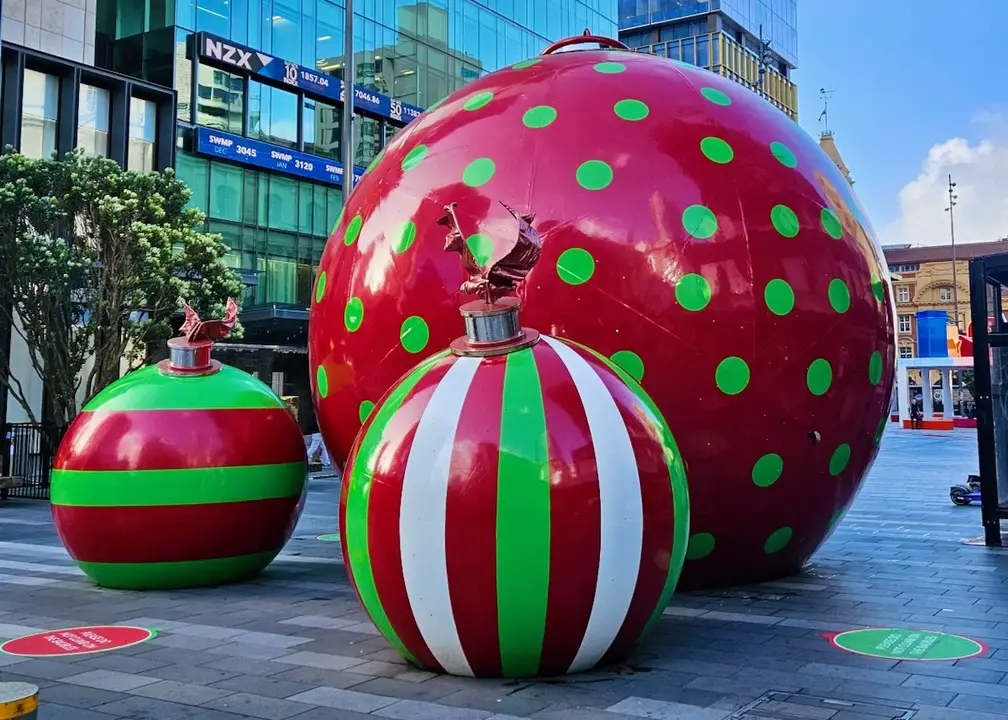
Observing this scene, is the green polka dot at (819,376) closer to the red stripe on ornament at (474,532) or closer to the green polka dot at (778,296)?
the green polka dot at (778,296)

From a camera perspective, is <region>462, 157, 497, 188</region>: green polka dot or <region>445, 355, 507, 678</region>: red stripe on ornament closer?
<region>445, 355, 507, 678</region>: red stripe on ornament

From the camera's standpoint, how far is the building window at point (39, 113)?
2591 centimetres

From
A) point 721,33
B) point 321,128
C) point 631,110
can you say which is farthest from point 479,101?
point 721,33

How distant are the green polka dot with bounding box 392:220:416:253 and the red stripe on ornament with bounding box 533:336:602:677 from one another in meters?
2.42

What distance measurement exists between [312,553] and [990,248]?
111 metres

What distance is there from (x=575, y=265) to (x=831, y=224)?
6.81 feet

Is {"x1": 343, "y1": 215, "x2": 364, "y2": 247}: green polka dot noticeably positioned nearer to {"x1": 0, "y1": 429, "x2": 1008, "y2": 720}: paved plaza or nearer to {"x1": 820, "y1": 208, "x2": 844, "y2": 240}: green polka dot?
{"x1": 0, "y1": 429, "x2": 1008, "y2": 720}: paved plaza

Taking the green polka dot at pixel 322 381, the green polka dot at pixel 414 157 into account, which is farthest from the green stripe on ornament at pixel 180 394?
the green polka dot at pixel 414 157

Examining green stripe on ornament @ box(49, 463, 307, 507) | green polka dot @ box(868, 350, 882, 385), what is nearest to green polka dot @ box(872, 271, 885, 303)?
green polka dot @ box(868, 350, 882, 385)

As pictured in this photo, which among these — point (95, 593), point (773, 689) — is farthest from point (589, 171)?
point (95, 593)

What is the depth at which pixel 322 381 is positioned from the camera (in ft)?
25.3

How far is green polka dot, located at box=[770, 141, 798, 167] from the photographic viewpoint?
7.40m

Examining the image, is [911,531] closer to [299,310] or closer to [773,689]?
[773,689]

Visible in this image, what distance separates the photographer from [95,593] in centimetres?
796
